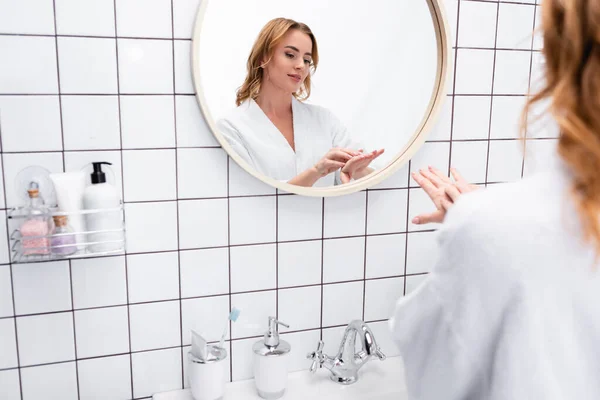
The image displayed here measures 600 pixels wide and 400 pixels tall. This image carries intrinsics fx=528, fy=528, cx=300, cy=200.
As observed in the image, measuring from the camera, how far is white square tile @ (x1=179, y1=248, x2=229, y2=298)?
124cm

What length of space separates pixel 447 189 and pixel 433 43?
51cm

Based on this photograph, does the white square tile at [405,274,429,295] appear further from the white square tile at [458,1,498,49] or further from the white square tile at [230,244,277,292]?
the white square tile at [458,1,498,49]

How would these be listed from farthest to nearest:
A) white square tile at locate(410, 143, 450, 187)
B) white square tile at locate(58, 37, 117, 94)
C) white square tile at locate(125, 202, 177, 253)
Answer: white square tile at locate(410, 143, 450, 187), white square tile at locate(125, 202, 177, 253), white square tile at locate(58, 37, 117, 94)

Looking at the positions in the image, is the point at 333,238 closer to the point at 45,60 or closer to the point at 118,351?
the point at 118,351

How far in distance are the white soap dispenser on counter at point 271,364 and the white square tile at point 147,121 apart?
0.50 meters

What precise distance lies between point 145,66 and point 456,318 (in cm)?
83

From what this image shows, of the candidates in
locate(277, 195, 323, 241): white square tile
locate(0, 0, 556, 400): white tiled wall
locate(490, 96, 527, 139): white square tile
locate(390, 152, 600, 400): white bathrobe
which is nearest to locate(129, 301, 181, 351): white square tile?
locate(0, 0, 556, 400): white tiled wall

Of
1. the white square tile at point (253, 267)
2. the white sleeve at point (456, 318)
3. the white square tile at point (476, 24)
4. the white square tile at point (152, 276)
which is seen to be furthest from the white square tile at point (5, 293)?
the white square tile at point (476, 24)

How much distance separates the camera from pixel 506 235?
0.60 m

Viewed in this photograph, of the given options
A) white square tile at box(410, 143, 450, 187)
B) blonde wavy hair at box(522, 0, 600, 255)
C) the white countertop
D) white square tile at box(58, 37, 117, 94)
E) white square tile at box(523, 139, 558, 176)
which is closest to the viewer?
blonde wavy hair at box(522, 0, 600, 255)

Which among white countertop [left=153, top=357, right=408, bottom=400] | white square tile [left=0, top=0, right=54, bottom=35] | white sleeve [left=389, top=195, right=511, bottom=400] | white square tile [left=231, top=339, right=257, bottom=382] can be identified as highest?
white square tile [left=0, top=0, right=54, bottom=35]

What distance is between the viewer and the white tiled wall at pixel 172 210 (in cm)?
109

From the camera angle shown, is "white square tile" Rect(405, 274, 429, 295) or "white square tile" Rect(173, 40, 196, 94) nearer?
"white square tile" Rect(173, 40, 196, 94)

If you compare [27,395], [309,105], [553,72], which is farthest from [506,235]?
[27,395]
